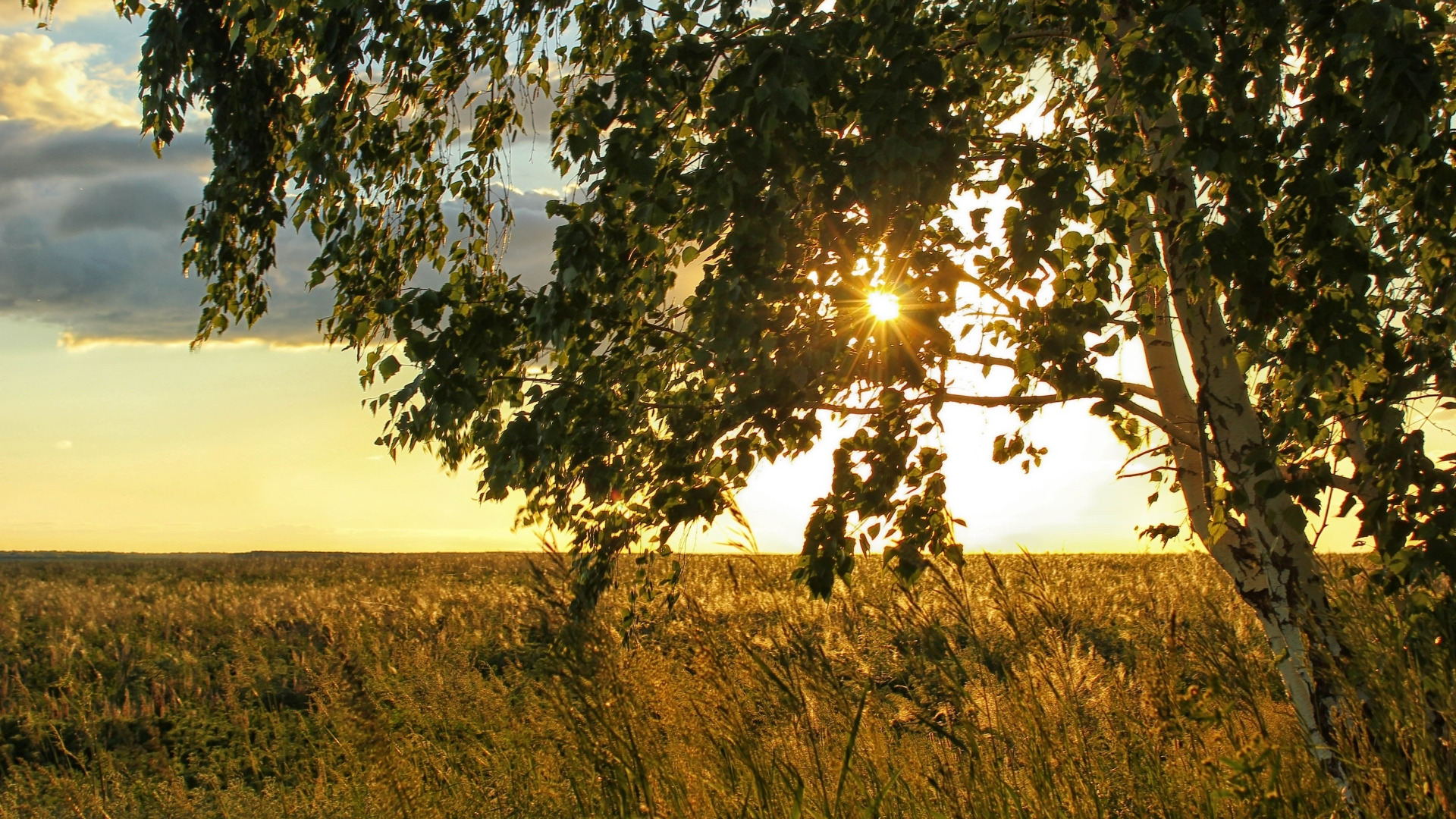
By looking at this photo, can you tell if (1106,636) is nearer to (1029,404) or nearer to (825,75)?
(1029,404)

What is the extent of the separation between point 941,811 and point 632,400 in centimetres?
201

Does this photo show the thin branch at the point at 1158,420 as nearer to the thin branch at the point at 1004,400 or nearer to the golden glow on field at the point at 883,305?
the thin branch at the point at 1004,400

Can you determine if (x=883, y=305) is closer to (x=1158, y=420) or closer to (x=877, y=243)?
(x=877, y=243)

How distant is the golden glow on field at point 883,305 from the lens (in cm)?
324

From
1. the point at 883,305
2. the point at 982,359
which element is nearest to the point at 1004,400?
the point at 982,359

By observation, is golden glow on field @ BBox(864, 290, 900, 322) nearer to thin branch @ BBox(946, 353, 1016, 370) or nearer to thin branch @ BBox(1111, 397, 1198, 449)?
thin branch @ BBox(946, 353, 1016, 370)

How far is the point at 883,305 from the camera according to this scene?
3330 millimetres

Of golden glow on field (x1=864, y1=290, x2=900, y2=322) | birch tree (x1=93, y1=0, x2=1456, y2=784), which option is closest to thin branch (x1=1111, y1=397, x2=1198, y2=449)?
birch tree (x1=93, y1=0, x2=1456, y2=784)

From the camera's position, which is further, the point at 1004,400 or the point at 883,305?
the point at 1004,400

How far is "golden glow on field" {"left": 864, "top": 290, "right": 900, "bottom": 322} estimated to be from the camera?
3242 millimetres

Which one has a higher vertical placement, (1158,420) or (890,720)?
(1158,420)

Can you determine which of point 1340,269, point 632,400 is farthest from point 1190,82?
point 632,400

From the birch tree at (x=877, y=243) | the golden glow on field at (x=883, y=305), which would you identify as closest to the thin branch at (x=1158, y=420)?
the birch tree at (x=877, y=243)

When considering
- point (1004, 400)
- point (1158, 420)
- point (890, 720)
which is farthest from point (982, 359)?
point (890, 720)
